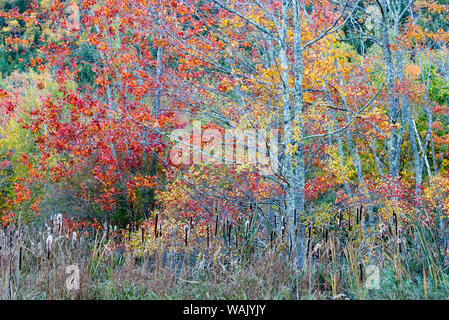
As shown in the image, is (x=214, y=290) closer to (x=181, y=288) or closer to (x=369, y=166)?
(x=181, y=288)

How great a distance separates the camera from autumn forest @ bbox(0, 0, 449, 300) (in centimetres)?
419

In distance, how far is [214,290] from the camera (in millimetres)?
4074

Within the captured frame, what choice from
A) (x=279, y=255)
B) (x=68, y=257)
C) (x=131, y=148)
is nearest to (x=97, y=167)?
(x=131, y=148)

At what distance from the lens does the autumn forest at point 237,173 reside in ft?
13.7

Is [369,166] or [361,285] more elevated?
[369,166]

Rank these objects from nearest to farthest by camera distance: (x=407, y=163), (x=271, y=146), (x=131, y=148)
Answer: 1. (x=271, y=146)
2. (x=131, y=148)
3. (x=407, y=163)

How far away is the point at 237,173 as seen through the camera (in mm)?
8562
